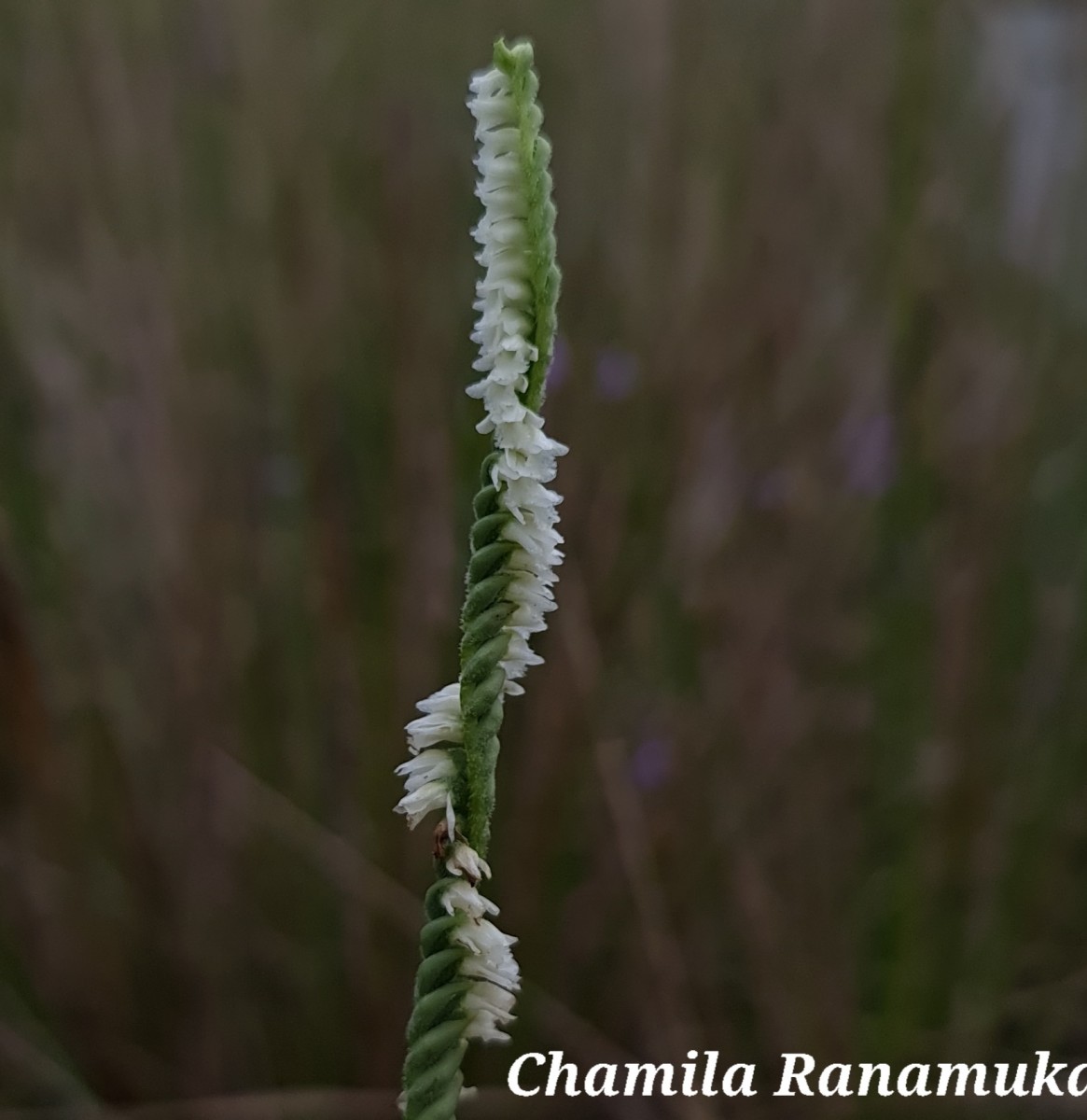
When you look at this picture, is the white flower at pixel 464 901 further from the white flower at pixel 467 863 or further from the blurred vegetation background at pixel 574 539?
the blurred vegetation background at pixel 574 539

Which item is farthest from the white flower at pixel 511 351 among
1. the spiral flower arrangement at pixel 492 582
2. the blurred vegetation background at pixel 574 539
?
the blurred vegetation background at pixel 574 539

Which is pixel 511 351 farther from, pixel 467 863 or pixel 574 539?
pixel 574 539

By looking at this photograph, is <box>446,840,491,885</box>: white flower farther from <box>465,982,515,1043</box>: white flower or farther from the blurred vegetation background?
the blurred vegetation background

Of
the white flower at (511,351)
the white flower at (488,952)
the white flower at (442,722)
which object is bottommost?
the white flower at (488,952)

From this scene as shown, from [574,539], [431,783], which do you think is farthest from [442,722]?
[574,539]

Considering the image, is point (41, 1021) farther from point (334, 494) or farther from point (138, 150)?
point (138, 150)

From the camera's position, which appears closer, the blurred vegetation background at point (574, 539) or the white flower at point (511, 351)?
the white flower at point (511, 351)

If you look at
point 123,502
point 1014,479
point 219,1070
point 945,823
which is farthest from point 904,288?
point 219,1070
